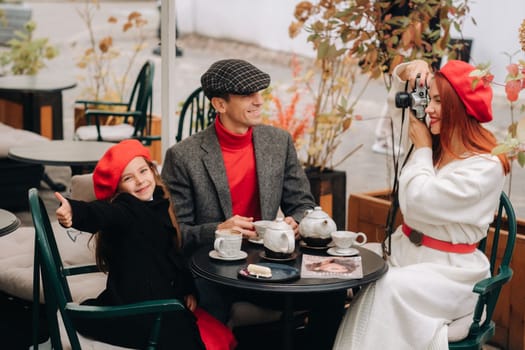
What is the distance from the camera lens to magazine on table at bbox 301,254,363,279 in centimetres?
300

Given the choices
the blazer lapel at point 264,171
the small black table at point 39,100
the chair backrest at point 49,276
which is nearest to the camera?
the chair backrest at point 49,276

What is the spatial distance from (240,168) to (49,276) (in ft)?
3.65

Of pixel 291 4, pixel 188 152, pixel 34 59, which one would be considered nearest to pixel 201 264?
pixel 188 152

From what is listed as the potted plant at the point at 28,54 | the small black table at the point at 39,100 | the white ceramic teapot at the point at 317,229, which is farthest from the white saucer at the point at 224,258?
the potted plant at the point at 28,54

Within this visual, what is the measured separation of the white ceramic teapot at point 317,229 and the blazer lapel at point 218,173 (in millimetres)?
390

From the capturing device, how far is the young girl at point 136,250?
3.00m

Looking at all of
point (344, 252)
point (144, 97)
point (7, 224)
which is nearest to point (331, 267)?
point (344, 252)

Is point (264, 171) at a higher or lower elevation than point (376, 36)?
lower

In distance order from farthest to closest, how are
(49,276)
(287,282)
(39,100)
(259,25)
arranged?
(259,25) → (39,100) → (287,282) → (49,276)

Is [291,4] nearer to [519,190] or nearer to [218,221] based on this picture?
[519,190]

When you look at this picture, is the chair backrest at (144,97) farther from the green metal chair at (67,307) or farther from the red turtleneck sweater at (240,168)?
the green metal chair at (67,307)

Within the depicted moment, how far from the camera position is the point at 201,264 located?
3.10 m

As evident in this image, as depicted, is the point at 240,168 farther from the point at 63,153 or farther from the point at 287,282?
the point at 63,153

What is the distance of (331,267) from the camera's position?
10.1 ft
